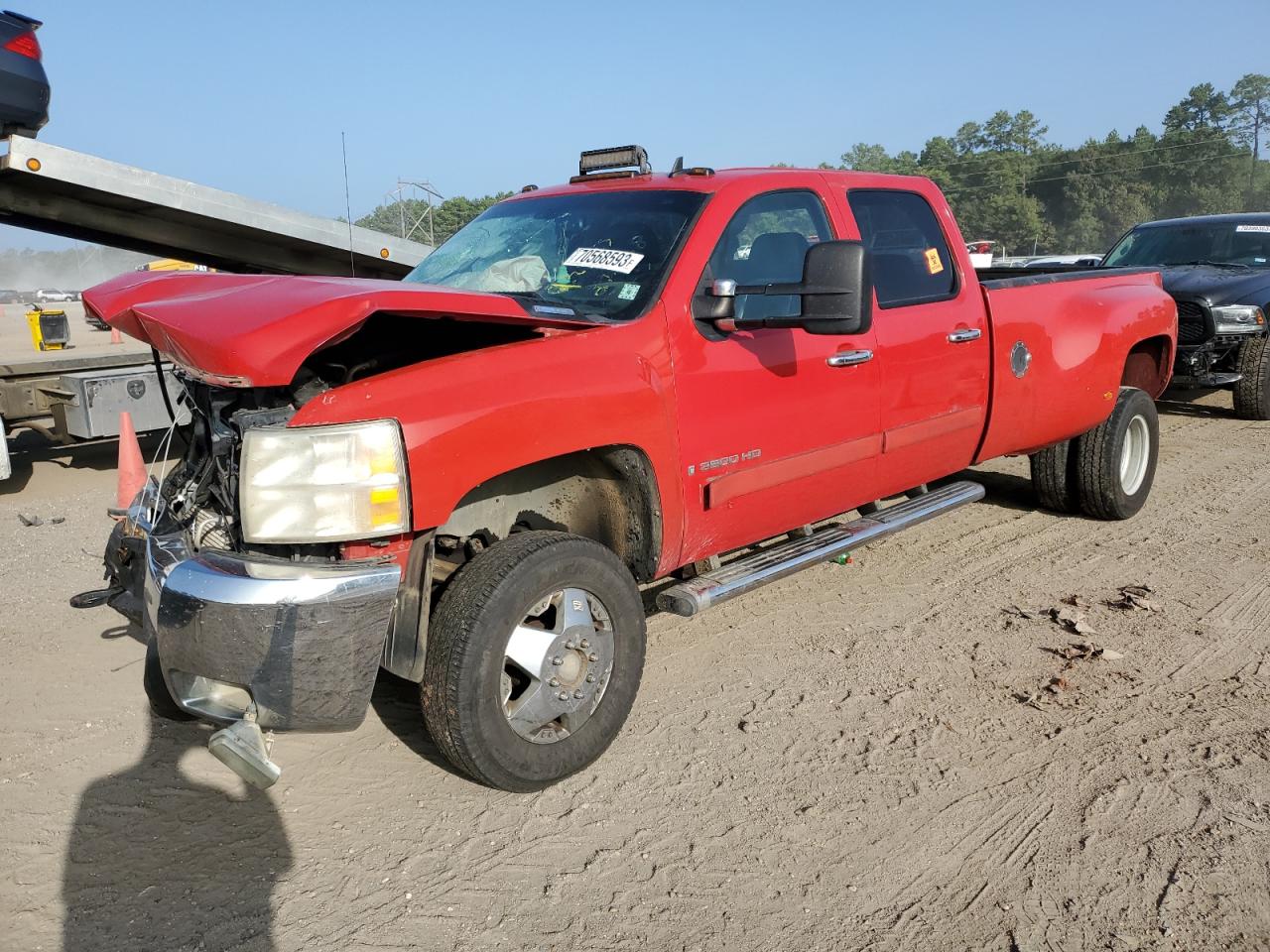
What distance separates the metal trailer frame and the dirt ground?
2.46 metres

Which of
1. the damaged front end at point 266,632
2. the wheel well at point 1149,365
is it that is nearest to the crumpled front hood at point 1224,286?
the wheel well at point 1149,365

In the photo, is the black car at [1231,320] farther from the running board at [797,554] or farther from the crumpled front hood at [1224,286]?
the running board at [797,554]

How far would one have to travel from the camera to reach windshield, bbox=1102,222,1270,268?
981 centimetres

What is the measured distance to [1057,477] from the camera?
6.08m

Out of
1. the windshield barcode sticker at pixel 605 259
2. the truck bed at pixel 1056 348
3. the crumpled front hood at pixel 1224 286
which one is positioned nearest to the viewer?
the windshield barcode sticker at pixel 605 259

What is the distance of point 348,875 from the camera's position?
286 cm

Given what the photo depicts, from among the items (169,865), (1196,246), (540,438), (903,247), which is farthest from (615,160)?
(1196,246)

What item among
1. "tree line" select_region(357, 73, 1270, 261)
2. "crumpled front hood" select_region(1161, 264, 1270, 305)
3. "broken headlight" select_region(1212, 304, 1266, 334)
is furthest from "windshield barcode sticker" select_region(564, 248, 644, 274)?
"tree line" select_region(357, 73, 1270, 261)

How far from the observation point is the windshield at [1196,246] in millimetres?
9812

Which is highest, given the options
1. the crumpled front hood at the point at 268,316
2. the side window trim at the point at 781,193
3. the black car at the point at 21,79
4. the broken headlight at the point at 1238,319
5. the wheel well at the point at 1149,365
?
the black car at the point at 21,79

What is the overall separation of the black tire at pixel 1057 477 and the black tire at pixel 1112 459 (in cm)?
6

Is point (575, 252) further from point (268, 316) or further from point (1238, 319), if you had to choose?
point (1238, 319)

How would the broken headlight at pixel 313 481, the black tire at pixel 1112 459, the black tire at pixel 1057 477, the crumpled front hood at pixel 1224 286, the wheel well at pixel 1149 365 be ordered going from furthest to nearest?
the crumpled front hood at pixel 1224 286 < the wheel well at pixel 1149 365 < the black tire at pixel 1057 477 < the black tire at pixel 1112 459 < the broken headlight at pixel 313 481

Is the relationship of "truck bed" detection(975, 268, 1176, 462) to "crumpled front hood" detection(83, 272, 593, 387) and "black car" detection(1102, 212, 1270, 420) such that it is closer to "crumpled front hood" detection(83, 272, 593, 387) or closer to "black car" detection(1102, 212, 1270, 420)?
"crumpled front hood" detection(83, 272, 593, 387)
